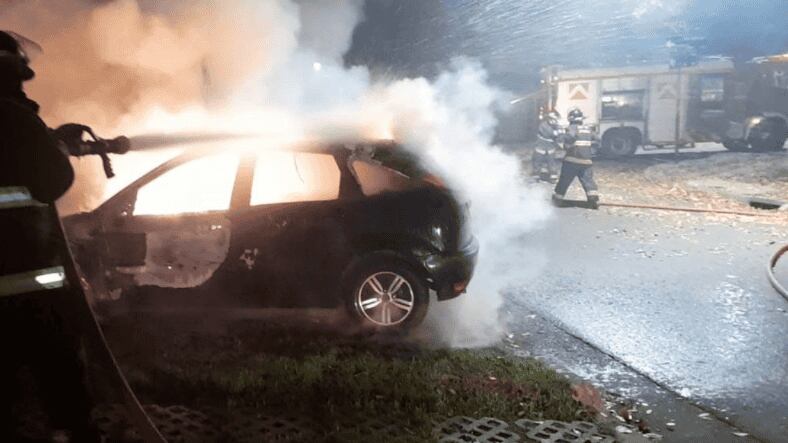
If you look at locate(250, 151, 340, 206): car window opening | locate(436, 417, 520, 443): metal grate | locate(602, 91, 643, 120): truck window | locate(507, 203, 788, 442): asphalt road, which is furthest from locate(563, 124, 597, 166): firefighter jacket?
locate(602, 91, 643, 120): truck window

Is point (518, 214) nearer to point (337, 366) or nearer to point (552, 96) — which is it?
point (337, 366)

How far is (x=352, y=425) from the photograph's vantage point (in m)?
3.72

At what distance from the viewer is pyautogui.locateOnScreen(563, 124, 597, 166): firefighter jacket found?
11.3 m

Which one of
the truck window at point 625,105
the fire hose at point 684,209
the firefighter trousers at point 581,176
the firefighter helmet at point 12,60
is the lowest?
the fire hose at point 684,209

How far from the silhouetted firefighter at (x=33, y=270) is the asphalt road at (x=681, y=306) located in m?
3.52

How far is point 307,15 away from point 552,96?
9.17 metres

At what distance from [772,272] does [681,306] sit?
1941 millimetres

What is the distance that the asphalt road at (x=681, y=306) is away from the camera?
4512 mm

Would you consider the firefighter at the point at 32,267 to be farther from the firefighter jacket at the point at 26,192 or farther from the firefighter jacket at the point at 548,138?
the firefighter jacket at the point at 548,138

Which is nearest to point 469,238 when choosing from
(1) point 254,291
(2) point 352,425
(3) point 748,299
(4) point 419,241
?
(4) point 419,241

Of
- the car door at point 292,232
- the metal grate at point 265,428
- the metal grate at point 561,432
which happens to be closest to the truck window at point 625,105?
the car door at point 292,232

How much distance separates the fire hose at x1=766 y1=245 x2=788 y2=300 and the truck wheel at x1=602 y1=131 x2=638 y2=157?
11798mm

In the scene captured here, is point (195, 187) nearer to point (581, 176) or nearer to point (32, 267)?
point (32, 267)

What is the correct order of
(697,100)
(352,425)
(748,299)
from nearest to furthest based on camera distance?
(352,425) → (748,299) → (697,100)
